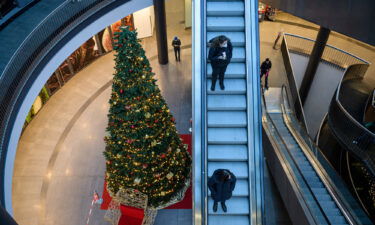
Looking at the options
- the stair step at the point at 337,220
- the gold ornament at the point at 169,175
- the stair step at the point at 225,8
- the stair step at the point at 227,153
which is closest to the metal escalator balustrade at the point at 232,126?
the stair step at the point at 227,153

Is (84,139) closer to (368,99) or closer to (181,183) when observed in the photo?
(181,183)

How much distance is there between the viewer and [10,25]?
1163 cm

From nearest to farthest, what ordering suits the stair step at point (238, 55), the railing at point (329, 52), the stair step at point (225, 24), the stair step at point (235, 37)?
the stair step at point (238, 55)
the stair step at point (235, 37)
the stair step at point (225, 24)
the railing at point (329, 52)

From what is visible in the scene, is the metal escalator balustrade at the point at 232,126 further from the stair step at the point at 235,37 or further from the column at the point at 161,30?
the column at the point at 161,30

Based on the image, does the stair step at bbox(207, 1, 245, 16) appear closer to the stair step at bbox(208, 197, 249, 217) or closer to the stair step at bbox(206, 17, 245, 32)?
the stair step at bbox(206, 17, 245, 32)

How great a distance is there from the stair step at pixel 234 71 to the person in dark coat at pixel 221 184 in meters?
2.55

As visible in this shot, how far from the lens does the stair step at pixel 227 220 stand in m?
6.98

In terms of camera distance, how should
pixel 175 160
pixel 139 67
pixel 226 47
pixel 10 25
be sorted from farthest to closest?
pixel 10 25, pixel 175 160, pixel 139 67, pixel 226 47

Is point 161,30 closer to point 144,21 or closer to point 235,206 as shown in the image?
point 144,21

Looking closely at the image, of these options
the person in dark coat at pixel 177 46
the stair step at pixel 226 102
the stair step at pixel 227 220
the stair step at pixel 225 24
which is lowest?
the stair step at pixel 227 220

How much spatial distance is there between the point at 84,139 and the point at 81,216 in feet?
11.4

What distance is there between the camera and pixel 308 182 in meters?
8.48

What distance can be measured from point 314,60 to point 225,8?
722 cm

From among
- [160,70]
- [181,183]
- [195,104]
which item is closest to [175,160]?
[181,183]
